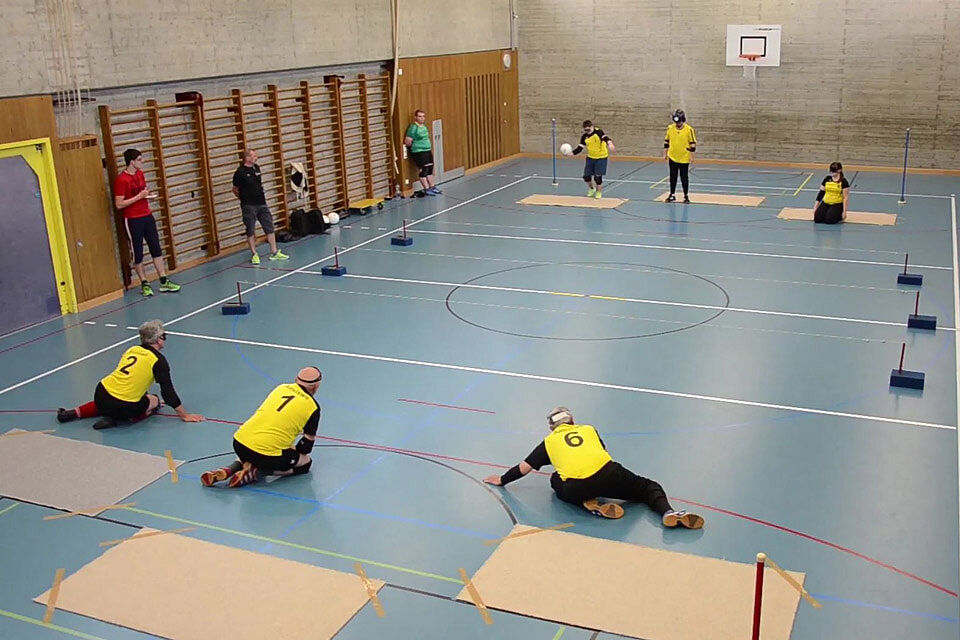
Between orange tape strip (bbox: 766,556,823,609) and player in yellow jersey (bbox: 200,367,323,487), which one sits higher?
player in yellow jersey (bbox: 200,367,323,487)

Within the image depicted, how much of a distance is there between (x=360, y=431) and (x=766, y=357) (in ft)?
14.9

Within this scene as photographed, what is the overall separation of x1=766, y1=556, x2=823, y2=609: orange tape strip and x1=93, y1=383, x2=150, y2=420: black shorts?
5.88 meters

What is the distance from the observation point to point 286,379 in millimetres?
10172

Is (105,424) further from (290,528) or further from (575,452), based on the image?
(575,452)

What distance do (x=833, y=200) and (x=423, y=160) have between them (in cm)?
827

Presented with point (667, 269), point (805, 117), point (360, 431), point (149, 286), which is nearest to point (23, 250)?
point (149, 286)

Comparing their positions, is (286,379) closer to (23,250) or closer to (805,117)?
Answer: (23,250)

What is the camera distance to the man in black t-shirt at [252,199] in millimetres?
14594

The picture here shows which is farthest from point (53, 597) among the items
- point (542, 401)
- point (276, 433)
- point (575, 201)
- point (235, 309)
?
point (575, 201)

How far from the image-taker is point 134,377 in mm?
8977

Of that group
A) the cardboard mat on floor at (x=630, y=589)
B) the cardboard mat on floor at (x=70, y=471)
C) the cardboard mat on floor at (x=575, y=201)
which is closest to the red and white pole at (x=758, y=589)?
the cardboard mat on floor at (x=630, y=589)

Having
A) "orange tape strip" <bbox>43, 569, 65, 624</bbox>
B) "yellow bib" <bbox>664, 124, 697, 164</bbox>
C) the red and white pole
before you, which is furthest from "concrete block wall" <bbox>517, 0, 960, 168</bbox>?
"orange tape strip" <bbox>43, 569, 65, 624</bbox>

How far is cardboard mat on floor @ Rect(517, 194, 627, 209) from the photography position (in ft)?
61.8

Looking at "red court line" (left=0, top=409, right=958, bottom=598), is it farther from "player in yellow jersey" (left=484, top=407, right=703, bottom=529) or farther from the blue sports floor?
"player in yellow jersey" (left=484, top=407, right=703, bottom=529)
